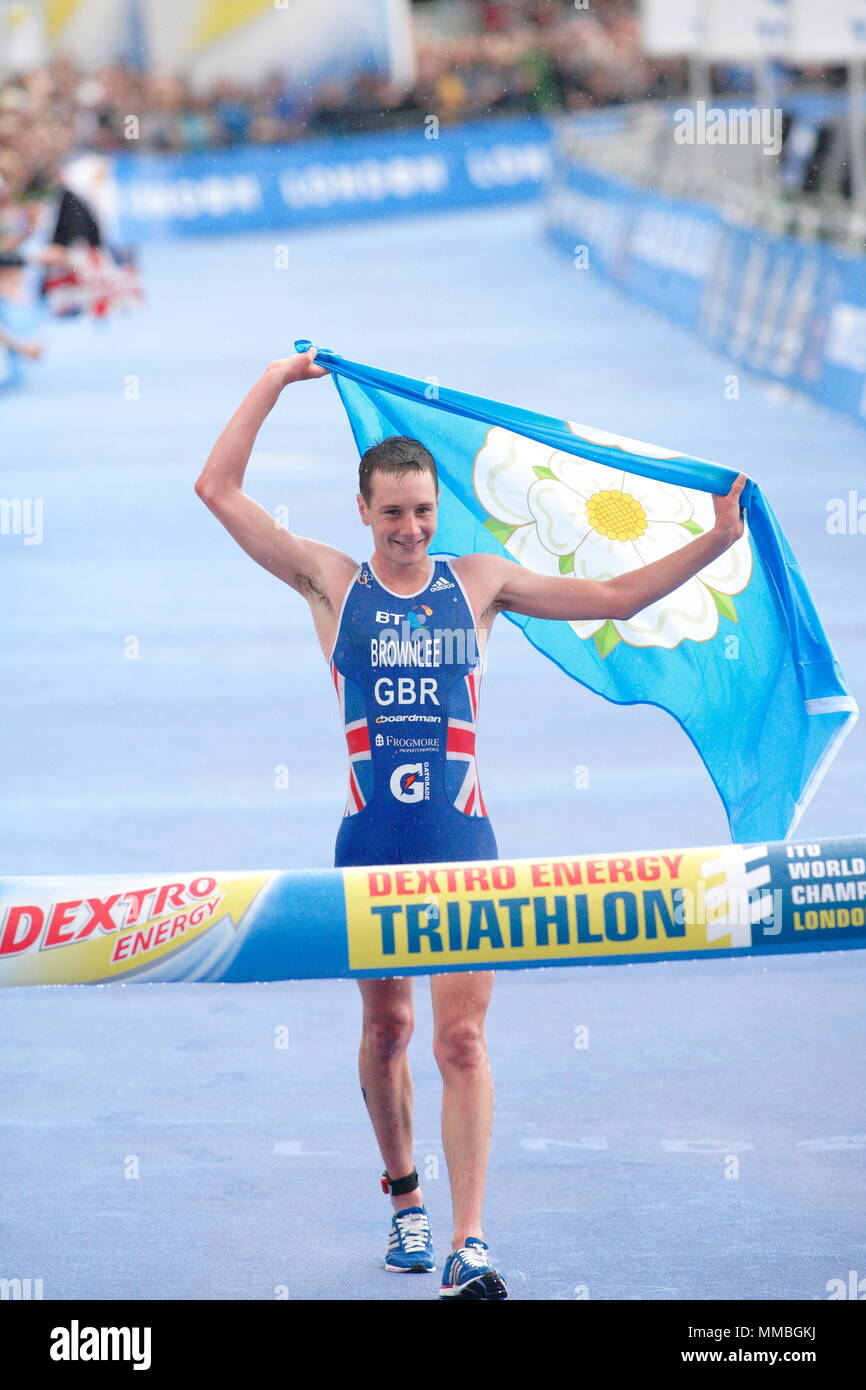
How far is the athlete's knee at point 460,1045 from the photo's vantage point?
496cm

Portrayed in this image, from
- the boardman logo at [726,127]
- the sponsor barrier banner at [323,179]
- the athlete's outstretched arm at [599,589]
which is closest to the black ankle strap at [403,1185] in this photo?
the athlete's outstretched arm at [599,589]

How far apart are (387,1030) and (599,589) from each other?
3.88 feet

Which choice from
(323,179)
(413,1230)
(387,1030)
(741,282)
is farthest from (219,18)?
(413,1230)

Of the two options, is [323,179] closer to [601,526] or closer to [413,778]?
[601,526]

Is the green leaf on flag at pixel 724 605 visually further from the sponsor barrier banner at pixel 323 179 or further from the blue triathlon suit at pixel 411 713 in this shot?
the sponsor barrier banner at pixel 323 179

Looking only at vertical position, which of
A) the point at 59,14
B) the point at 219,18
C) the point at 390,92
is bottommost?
the point at 390,92

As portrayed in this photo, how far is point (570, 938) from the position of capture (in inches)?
180

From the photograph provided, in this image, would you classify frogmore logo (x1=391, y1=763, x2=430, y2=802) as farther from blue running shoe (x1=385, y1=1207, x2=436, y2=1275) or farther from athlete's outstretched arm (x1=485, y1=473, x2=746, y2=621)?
blue running shoe (x1=385, y1=1207, x2=436, y2=1275)

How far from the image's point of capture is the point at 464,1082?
4965 millimetres

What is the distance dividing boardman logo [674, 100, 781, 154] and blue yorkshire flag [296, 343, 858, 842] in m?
19.4
